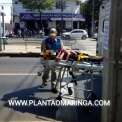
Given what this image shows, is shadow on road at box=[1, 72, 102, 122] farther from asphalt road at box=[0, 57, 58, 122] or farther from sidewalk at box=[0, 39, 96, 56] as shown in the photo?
sidewalk at box=[0, 39, 96, 56]

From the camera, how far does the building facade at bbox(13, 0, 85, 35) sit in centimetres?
7106

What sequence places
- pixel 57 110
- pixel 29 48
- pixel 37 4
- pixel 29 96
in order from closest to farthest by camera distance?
pixel 57 110 < pixel 29 96 < pixel 29 48 < pixel 37 4

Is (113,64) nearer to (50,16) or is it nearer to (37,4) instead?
(37,4)

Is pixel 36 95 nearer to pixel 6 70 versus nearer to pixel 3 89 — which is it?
pixel 3 89

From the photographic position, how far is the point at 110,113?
6.49 metres

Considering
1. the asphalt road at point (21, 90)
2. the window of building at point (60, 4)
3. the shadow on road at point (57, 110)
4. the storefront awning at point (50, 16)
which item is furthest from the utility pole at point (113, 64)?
the window of building at point (60, 4)

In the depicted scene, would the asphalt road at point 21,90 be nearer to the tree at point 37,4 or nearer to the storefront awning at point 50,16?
the tree at point 37,4

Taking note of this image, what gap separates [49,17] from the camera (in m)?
71.4

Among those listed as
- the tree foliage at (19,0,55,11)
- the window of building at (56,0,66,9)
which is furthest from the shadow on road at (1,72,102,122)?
the window of building at (56,0,66,9)

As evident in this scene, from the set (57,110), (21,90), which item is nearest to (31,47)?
(21,90)

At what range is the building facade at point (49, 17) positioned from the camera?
71062 millimetres

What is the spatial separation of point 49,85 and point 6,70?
402 cm

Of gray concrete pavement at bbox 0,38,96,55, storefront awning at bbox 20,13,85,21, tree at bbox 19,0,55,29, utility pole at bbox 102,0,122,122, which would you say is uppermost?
tree at bbox 19,0,55,29

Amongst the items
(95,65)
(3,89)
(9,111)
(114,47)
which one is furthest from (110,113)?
(3,89)
